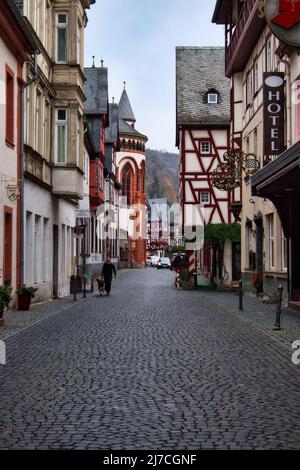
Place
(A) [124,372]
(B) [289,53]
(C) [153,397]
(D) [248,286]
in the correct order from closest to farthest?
(C) [153,397]
(A) [124,372]
(B) [289,53]
(D) [248,286]

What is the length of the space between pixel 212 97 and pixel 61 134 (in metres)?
24.5

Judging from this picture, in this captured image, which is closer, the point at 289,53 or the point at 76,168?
the point at 289,53

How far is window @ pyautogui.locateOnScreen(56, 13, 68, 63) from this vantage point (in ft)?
92.2

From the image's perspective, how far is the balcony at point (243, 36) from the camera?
2702cm

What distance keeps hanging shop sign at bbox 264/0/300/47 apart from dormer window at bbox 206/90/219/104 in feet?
110

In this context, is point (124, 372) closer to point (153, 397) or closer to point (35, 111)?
point (153, 397)

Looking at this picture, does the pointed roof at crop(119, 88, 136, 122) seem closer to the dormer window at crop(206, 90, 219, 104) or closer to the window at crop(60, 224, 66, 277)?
the dormer window at crop(206, 90, 219, 104)

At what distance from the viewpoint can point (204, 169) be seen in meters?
50.1

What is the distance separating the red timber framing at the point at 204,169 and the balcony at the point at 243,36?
14.7 meters

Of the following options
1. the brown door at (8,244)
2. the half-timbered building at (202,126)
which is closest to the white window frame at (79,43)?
the brown door at (8,244)

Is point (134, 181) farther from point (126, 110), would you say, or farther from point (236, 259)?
point (236, 259)

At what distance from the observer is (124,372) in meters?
10.4

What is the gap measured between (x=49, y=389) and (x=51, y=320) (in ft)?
32.5

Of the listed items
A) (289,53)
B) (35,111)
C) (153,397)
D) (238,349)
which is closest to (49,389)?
(153,397)
